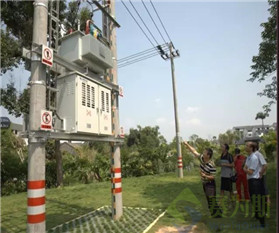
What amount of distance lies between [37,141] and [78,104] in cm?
104

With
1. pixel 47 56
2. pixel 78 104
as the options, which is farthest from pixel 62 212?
pixel 47 56

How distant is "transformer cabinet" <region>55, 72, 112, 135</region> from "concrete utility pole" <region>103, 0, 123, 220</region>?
1055 mm

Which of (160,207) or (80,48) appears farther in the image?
(160,207)

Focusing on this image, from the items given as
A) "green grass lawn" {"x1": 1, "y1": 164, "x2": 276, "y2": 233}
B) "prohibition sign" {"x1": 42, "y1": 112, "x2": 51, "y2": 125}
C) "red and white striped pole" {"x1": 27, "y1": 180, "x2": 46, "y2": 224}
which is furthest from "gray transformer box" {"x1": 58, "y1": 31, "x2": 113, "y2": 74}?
"green grass lawn" {"x1": 1, "y1": 164, "x2": 276, "y2": 233}

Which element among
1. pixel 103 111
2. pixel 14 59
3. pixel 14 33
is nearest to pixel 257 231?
pixel 103 111

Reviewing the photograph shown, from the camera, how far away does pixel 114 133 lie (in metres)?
6.23

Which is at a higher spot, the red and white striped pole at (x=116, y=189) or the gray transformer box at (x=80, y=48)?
the gray transformer box at (x=80, y=48)

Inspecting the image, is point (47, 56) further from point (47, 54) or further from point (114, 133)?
point (114, 133)

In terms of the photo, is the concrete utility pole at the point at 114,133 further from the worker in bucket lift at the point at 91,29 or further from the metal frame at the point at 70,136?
the worker in bucket lift at the point at 91,29

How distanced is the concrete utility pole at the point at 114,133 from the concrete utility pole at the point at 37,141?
238cm

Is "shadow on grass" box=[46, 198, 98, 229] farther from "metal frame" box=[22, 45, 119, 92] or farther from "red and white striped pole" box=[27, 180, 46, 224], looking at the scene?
"metal frame" box=[22, 45, 119, 92]

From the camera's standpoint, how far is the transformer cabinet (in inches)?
179

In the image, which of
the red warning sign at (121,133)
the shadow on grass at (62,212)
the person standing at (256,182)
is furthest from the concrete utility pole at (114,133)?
the person standing at (256,182)

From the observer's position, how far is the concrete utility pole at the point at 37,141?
3.71m
